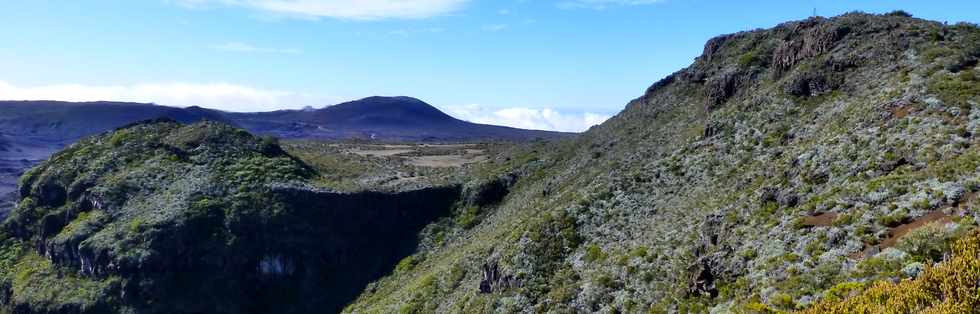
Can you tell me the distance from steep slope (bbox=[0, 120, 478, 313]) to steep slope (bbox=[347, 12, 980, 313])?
10748mm

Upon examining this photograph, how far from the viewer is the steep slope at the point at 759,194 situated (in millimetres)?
26141

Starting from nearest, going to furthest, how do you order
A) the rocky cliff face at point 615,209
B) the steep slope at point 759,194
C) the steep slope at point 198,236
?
the steep slope at point 759,194, the rocky cliff face at point 615,209, the steep slope at point 198,236

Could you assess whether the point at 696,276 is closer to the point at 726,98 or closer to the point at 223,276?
the point at 726,98

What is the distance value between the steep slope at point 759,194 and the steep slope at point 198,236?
423 inches

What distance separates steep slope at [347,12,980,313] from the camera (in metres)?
26.1

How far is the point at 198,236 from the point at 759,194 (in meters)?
64.9

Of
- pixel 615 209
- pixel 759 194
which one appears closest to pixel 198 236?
pixel 615 209

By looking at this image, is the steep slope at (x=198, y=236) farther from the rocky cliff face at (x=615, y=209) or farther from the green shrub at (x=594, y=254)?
the green shrub at (x=594, y=254)

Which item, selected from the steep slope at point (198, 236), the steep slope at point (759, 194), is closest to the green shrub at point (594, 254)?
the steep slope at point (759, 194)

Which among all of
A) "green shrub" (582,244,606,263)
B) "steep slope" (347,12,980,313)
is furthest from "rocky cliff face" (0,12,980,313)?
"green shrub" (582,244,606,263)

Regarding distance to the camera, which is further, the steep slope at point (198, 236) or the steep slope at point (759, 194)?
the steep slope at point (198, 236)

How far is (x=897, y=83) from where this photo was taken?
41469 millimetres

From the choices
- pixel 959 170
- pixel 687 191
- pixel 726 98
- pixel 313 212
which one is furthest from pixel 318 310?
pixel 959 170

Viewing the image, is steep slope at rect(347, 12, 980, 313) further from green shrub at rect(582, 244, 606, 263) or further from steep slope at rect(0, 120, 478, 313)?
steep slope at rect(0, 120, 478, 313)
